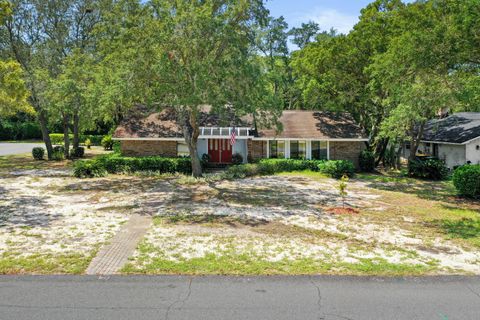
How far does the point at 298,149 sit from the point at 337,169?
4.51 metres

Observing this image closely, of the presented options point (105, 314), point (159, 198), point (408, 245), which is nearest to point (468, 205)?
point (408, 245)

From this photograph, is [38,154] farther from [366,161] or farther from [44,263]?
[44,263]

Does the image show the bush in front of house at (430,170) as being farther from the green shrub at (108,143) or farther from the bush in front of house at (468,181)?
the green shrub at (108,143)

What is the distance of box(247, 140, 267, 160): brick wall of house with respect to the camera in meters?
28.7

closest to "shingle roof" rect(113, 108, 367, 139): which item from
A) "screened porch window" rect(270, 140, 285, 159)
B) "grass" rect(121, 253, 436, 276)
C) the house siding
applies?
"screened porch window" rect(270, 140, 285, 159)

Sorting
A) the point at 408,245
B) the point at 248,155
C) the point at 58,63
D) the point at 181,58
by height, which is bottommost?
the point at 408,245

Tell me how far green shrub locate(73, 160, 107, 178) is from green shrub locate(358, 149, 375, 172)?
18.1 meters

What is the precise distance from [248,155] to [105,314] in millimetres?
22773

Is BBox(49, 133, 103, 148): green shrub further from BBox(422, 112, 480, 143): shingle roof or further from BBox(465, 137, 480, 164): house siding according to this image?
BBox(465, 137, 480, 164): house siding

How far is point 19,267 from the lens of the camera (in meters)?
8.52

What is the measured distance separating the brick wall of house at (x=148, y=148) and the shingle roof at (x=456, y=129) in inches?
835

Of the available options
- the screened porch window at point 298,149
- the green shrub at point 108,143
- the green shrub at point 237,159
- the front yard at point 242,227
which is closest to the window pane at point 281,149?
the screened porch window at point 298,149

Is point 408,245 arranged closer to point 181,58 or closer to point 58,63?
point 181,58

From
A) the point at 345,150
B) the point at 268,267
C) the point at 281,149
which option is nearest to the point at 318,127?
the point at 345,150
